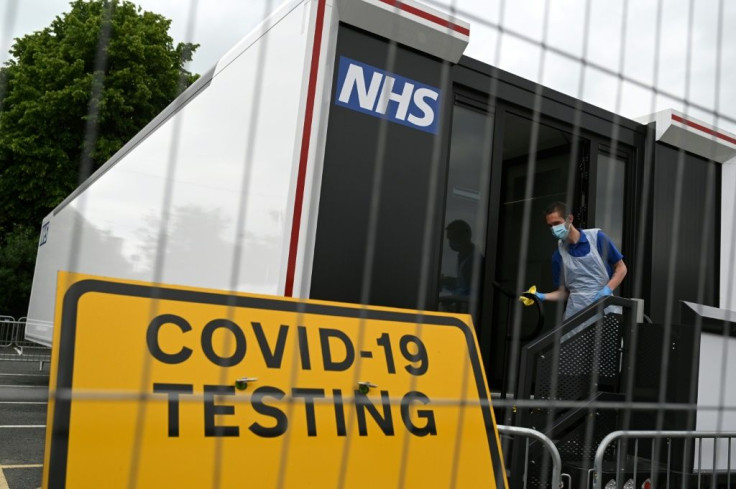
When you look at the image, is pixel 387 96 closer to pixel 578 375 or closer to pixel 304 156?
pixel 304 156

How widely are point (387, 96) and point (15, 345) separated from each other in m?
9.02

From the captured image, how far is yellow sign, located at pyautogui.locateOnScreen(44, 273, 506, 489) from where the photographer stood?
1.46m

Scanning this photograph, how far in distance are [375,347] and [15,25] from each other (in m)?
1.25

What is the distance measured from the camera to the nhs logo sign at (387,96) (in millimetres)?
2877

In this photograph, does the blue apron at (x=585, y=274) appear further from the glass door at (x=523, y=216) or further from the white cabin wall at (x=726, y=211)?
the white cabin wall at (x=726, y=211)

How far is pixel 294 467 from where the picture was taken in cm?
164

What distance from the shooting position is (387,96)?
9.34ft

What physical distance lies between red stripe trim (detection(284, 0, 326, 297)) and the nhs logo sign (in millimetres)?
143

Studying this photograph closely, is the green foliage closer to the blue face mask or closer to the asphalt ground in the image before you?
the asphalt ground

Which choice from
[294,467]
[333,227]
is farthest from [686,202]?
[294,467]

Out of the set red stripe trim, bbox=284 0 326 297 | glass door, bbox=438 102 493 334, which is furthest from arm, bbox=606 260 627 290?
red stripe trim, bbox=284 0 326 297

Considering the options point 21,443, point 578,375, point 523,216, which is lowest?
point 21,443

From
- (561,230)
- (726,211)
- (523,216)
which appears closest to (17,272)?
(523,216)

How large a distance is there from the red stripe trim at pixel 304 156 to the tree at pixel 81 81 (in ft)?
3.48
